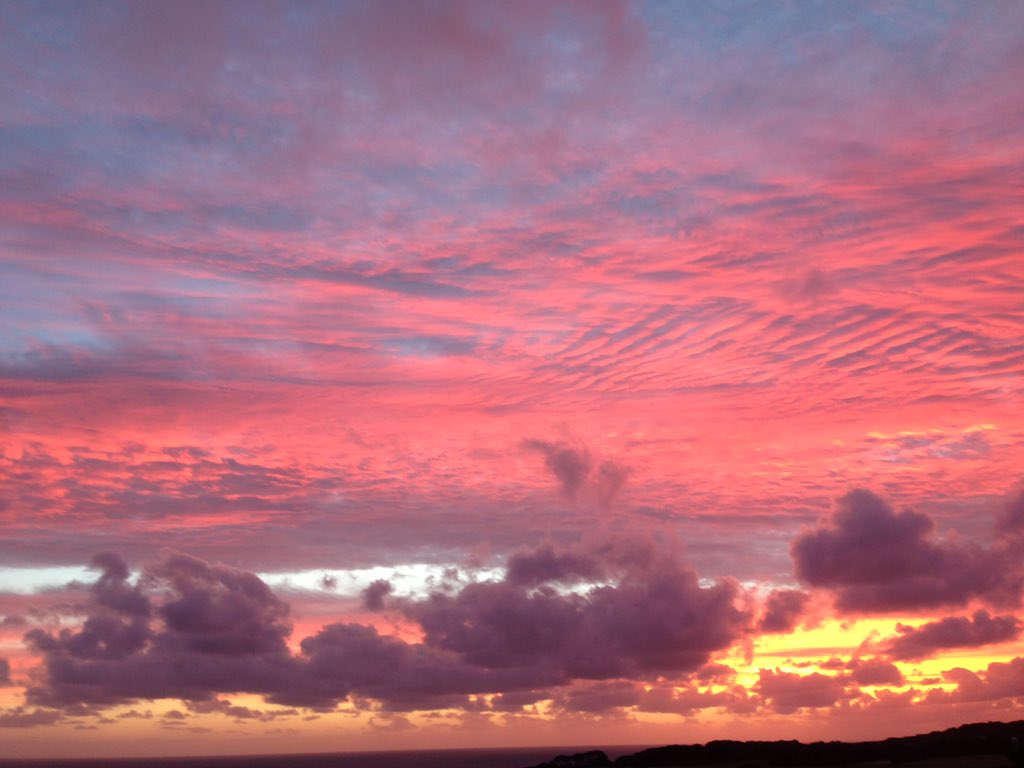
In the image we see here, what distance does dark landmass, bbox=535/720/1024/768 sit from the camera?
278ft

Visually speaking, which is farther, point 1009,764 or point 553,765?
point 553,765

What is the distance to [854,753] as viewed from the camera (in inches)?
3679

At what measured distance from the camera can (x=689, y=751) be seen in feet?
354

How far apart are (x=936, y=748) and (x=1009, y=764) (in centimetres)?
2237

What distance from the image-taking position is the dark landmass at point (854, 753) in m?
84.8

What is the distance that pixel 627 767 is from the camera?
98.8m

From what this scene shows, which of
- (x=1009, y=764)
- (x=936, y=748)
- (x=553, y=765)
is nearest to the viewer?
(x=1009, y=764)

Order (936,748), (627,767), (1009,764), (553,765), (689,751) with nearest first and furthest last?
1. (1009,764)
2. (936,748)
3. (627,767)
4. (689,751)
5. (553,765)

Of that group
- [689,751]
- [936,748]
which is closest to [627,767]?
[689,751]

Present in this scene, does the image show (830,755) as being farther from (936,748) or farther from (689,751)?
(689,751)

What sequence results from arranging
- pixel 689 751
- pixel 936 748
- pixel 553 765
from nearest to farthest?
1. pixel 936 748
2. pixel 689 751
3. pixel 553 765

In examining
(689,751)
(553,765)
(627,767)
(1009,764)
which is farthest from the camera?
(553,765)

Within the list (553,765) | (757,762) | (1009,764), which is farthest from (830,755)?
(553,765)

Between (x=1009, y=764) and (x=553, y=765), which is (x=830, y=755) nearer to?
(x=1009, y=764)
